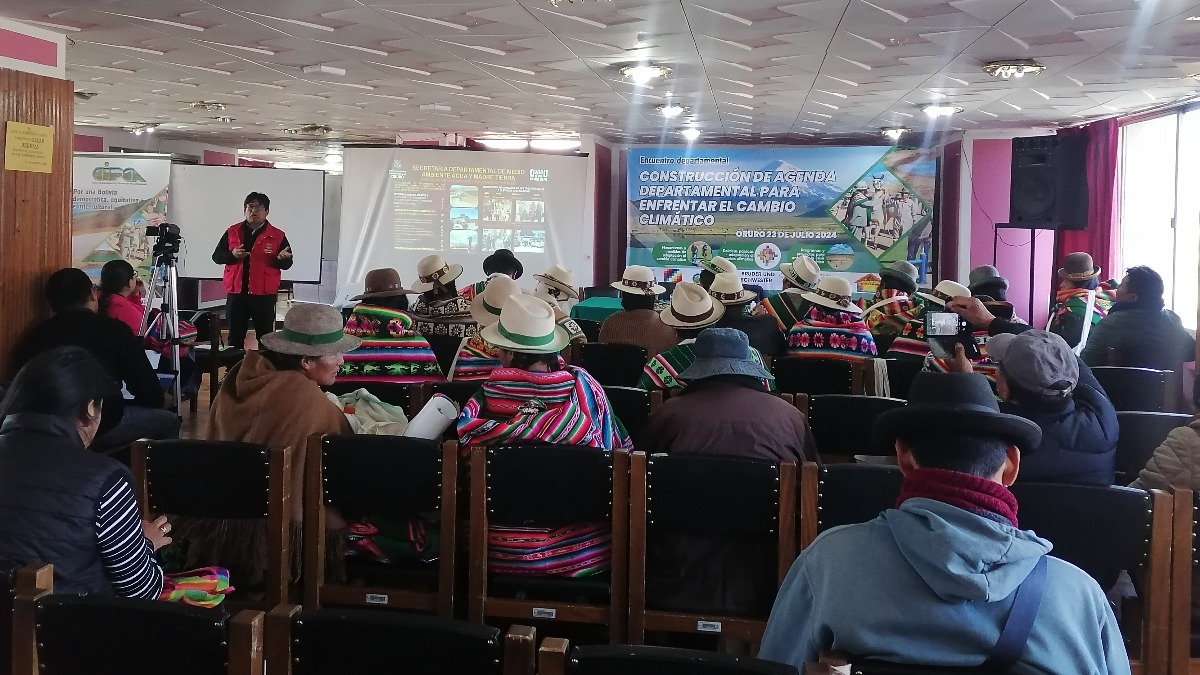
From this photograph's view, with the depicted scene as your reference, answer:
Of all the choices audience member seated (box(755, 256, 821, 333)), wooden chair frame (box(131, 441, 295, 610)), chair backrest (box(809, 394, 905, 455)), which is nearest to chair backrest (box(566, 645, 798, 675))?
wooden chair frame (box(131, 441, 295, 610))

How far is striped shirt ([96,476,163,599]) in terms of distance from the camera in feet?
6.49

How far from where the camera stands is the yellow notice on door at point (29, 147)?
199 inches

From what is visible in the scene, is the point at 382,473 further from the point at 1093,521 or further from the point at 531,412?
the point at 1093,521

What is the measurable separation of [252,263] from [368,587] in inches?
219

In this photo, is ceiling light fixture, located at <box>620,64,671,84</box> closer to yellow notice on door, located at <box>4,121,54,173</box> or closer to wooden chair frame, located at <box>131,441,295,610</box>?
yellow notice on door, located at <box>4,121,54,173</box>

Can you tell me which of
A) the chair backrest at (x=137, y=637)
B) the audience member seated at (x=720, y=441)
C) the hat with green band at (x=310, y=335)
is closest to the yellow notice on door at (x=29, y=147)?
the hat with green band at (x=310, y=335)

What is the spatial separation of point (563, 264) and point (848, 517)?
8428 mm

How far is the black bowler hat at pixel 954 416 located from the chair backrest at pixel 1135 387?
3.15 metres

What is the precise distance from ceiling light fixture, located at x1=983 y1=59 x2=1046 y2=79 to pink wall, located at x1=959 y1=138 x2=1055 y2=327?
3629 millimetres

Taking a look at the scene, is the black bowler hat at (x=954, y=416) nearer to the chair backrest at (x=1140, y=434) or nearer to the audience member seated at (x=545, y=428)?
the audience member seated at (x=545, y=428)

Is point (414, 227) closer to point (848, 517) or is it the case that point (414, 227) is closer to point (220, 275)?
point (220, 275)

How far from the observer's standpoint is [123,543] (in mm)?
2025

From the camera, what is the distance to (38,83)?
17.3ft

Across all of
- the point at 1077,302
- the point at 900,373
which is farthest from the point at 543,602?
the point at 1077,302
